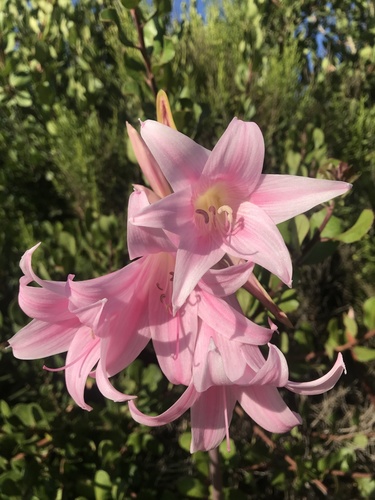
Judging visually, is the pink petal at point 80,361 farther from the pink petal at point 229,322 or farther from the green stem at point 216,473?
the green stem at point 216,473

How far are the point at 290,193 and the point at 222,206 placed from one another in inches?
4.6

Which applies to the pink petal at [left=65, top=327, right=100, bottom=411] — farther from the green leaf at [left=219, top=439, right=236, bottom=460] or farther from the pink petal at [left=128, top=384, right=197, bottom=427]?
the green leaf at [left=219, top=439, right=236, bottom=460]

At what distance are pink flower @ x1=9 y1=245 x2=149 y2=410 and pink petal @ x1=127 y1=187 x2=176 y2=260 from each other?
0.06m

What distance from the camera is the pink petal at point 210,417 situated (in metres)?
0.76

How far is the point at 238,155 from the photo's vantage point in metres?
0.69

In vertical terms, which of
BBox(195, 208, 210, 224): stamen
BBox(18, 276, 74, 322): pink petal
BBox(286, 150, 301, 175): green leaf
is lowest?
BBox(286, 150, 301, 175): green leaf

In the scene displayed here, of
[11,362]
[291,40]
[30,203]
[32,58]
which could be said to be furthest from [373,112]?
[11,362]

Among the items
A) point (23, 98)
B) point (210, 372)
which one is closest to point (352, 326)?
point (210, 372)

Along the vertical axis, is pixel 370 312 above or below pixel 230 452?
above

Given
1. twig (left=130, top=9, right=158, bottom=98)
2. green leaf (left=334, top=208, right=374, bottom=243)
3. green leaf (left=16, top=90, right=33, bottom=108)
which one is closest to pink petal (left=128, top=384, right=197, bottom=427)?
green leaf (left=334, top=208, right=374, bottom=243)

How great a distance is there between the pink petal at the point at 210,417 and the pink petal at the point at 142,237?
0.26 m

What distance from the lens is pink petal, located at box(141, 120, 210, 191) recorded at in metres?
0.66

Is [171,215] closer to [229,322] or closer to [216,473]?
[229,322]

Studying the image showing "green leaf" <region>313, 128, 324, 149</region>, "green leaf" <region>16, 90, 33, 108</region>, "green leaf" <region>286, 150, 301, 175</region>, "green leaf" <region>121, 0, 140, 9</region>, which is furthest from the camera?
"green leaf" <region>16, 90, 33, 108</region>
